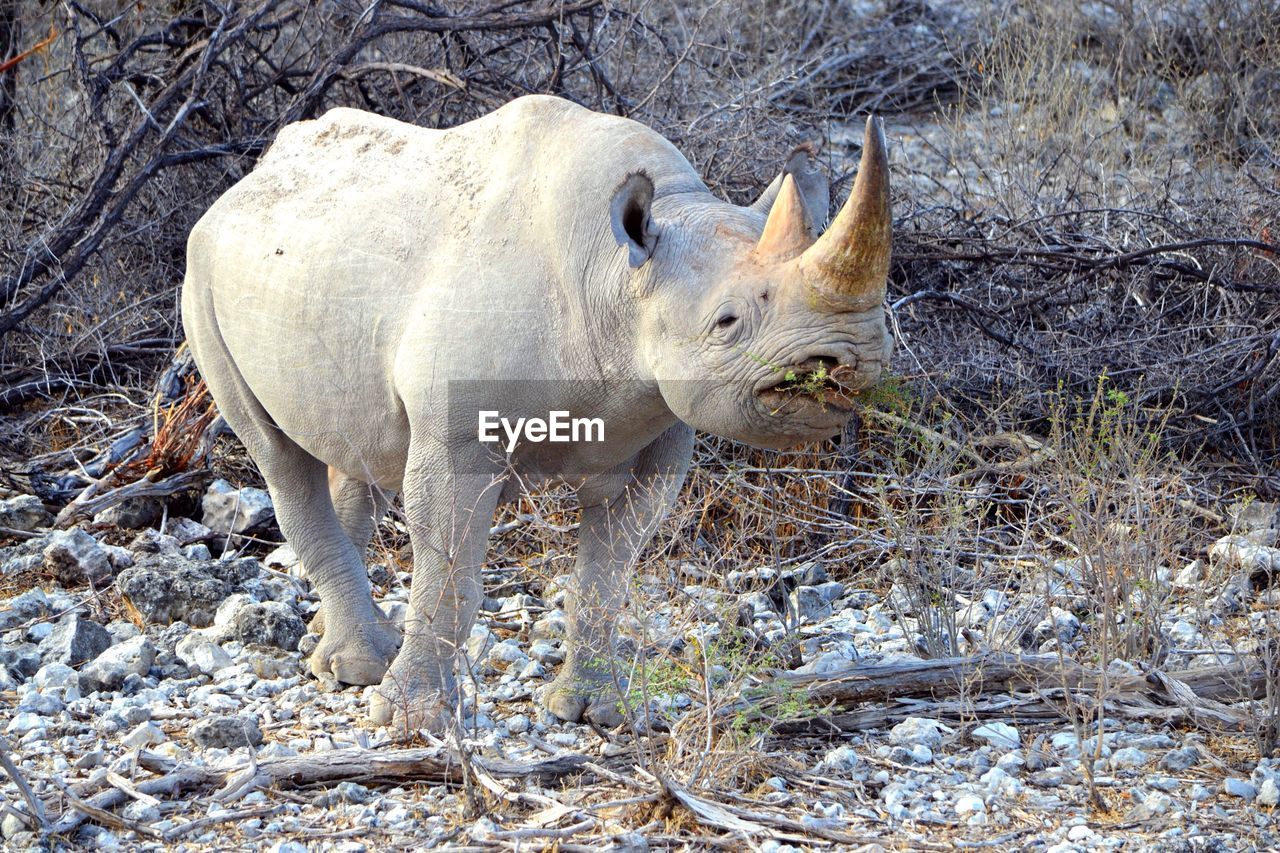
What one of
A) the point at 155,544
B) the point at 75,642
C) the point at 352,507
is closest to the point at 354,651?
the point at 352,507

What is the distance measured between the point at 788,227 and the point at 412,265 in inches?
53.1

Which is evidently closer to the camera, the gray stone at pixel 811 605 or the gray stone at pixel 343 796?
the gray stone at pixel 343 796

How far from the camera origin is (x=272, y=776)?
183 inches

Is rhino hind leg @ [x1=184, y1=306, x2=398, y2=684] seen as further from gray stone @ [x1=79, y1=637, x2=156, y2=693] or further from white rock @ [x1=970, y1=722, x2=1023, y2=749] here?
white rock @ [x1=970, y1=722, x2=1023, y2=749]

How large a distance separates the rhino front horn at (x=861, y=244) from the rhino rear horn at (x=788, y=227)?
153mm

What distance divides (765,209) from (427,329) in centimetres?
115

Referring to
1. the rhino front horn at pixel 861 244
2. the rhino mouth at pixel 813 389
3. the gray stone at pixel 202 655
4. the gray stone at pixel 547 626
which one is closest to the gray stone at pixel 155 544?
the gray stone at pixel 202 655

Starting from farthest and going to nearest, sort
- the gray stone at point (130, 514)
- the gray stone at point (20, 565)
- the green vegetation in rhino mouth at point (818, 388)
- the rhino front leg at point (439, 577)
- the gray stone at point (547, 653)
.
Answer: the gray stone at point (130, 514) → the gray stone at point (20, 565) → the gray stone at point (547, 653) → the rhino front leg at point (439, 577) → the green vegetation in rhino mouth at point (818, 388)

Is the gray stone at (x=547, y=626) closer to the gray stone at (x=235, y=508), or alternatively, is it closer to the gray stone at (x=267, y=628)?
the gray stone at (x=267, y=628)

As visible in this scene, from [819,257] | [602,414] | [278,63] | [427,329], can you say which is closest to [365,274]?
[427,329]

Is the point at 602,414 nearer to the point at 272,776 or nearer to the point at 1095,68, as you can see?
the point at 272,776

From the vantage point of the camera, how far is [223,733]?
5.09 m

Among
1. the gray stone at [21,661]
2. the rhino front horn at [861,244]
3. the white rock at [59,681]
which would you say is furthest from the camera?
the gray stone at [21,661]

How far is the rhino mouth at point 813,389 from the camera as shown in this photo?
434cm
